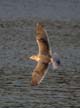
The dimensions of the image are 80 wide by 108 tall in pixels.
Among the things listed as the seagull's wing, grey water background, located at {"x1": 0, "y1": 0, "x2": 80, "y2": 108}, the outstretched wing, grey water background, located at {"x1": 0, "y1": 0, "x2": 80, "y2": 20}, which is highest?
the outstretched wing

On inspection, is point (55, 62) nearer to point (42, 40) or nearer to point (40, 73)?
point (40, 73)

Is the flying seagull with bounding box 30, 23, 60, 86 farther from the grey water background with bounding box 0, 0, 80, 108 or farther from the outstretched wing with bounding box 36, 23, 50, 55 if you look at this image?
the grey water background with bounding box 0, 0, 80, 108

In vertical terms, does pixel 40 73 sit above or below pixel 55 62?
below

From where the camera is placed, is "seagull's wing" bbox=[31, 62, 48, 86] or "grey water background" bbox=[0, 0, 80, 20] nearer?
"seagull's wing" bbox=[31, 62, 48, 86]

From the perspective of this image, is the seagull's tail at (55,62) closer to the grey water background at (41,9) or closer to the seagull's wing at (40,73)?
the seagull's wing at (40,73)

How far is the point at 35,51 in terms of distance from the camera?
28.1 m

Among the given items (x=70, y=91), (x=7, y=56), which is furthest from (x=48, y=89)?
(x=7, y=56)

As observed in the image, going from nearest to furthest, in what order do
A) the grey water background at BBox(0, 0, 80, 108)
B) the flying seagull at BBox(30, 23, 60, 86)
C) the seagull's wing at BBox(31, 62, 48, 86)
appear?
the seagull's wing at BBox(31, 62, 48, 86), the flying seagull at BBox(30, 23, 60, 86), the grey water background at BBox(0, 0, 80, 108)

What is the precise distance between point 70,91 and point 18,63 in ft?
14.3

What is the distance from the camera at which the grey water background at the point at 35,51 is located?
19.7 metres

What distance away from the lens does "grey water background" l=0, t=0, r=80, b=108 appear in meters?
19.7

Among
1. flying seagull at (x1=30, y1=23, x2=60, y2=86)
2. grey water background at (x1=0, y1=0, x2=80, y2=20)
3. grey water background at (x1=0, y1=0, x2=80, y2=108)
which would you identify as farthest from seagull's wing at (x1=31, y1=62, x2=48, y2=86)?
grey water background at (x1=0, y1=0, x2=80, y2=20)

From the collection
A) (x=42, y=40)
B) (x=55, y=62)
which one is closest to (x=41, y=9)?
(x=42, y=40)

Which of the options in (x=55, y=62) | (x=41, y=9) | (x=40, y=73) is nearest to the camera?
(x=55, y=62)
